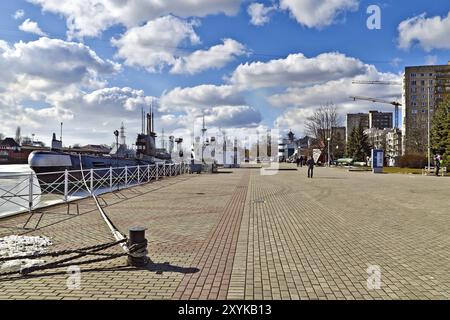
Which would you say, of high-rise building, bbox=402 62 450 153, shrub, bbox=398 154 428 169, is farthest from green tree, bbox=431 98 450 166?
high-rise building, bbox=402 62 450 153

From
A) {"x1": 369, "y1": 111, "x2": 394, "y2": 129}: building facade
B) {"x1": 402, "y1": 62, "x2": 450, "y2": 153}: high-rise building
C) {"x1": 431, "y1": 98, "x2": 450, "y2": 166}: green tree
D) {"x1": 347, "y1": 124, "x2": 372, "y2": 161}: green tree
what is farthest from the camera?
{"x1": 369, "y1": 111, "x2": 394, "y2": 129}: building facade

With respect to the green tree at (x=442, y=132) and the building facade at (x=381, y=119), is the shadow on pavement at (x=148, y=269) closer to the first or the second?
the green tree at (x=442, y=132)

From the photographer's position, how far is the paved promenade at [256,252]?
4301 mm

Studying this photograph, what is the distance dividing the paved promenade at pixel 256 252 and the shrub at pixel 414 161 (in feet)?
131

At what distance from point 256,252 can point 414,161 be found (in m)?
48.6

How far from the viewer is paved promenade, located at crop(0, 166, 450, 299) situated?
430 cm

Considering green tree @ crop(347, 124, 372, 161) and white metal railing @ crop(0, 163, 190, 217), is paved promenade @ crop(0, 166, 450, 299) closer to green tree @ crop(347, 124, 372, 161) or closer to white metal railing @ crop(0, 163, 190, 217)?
white metal railing @ crop(0, 163, 190, 217)

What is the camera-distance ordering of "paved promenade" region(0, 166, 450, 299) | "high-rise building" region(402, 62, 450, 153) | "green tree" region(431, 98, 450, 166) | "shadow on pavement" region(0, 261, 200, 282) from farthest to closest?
"high-rise building" region(402, 62, 450, 153)
"green tree" region(431, 98, 450, 166)
"shadow on pavement" region(0, 261, 200, 282)
"paved promenade" region(0, 166, 450, 299)

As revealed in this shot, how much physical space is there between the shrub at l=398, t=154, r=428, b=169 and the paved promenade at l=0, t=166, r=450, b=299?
40054 millimetres

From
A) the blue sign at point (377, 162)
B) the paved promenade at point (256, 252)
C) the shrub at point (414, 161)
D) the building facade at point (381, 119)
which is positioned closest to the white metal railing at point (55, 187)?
the paved promenade at point (256, 252)

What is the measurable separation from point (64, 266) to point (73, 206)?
7.00 m

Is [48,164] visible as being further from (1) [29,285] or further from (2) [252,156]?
(2) [252,156]

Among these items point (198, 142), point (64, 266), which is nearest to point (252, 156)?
point (198, 142)

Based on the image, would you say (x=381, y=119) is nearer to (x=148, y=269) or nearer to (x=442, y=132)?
(x=442, y=132)
